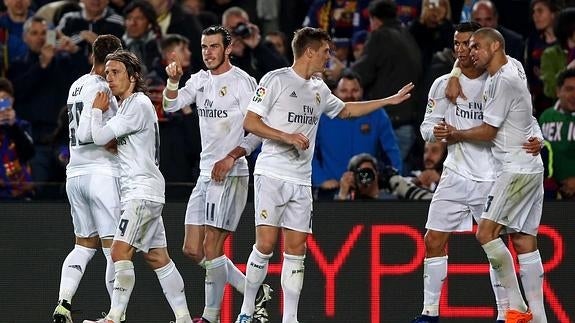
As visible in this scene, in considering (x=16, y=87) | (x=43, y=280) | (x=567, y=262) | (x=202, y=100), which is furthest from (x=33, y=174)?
(x=567, y=262)

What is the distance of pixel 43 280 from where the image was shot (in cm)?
1423

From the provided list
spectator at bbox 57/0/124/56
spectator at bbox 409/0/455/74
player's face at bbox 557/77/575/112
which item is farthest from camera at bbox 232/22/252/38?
player's face at bbox 557/77/575/112

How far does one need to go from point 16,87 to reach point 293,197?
18.0 ft

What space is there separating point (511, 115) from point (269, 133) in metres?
1.91

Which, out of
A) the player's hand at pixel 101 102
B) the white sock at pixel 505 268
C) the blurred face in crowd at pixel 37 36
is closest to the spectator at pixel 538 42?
the white sock at pixel 505 268

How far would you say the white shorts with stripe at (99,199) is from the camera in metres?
12.9

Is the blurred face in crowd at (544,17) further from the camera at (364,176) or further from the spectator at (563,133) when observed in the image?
the camera at (364,176)

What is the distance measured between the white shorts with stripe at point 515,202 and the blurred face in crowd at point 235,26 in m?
4.92

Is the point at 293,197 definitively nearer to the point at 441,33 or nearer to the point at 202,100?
the point at 202,100

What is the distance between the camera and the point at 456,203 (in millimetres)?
13031

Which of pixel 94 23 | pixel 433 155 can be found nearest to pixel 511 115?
pixel 433 155

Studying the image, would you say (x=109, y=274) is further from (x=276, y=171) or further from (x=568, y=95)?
(x=568, y=95)

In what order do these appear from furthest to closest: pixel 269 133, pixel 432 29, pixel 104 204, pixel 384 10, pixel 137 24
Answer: pixel 432 29, pixel 137 24, pixel 384 10, pixel 104 204, pixel 269 133

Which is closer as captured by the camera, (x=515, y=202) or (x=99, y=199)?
(x=515, y=202)
